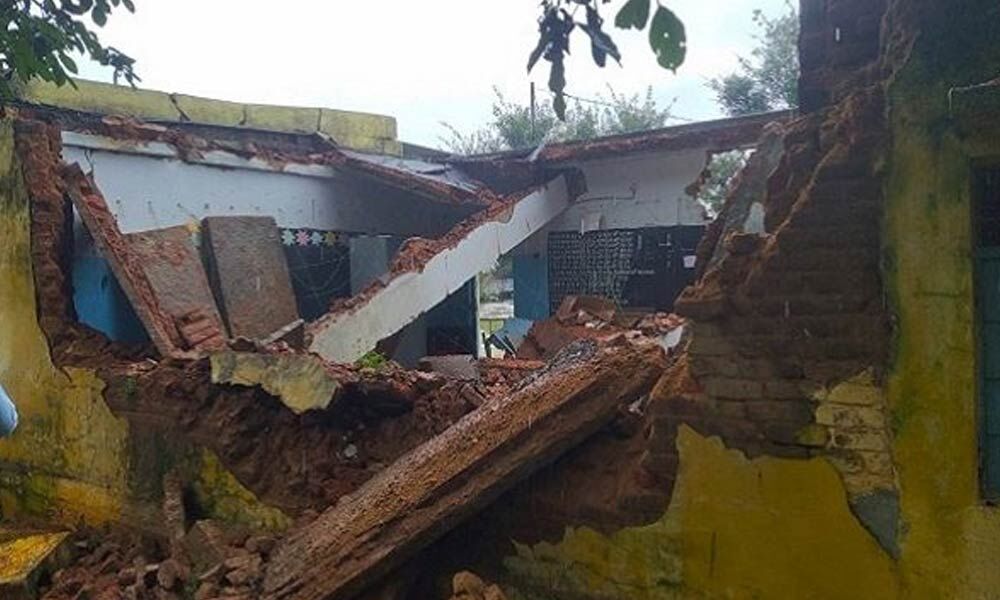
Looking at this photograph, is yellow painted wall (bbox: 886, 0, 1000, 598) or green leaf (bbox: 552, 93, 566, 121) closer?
green leaf (bbox: 552, 93, 566, 121)

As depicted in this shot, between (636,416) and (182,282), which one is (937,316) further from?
(182,282)

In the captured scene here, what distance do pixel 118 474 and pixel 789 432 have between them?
5.11 m

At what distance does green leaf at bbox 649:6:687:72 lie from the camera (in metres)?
1.98

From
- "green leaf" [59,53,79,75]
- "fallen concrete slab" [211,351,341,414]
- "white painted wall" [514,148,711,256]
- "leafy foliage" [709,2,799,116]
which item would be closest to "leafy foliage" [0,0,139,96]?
"green leaf" [59,53,79,75]

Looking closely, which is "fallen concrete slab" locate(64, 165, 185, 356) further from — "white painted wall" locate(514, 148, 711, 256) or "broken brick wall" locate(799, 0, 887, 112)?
"white painted wall" locate(514, 148, 711, 256)

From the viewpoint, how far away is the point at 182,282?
735cm

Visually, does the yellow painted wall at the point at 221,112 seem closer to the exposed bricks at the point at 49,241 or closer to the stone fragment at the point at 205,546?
the exposed bricks at the point at 49,241

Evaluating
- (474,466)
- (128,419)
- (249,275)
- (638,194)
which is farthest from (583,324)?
(474,466)

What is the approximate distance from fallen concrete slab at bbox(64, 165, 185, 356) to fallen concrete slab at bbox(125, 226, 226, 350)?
0.06m

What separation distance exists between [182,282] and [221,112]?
507cm

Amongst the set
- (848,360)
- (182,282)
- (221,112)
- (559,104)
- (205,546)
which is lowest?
(205,546)

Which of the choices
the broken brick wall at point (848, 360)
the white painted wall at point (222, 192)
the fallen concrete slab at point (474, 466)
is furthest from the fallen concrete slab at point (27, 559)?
the broken brick wall at point (848, 360)

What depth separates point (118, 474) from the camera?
6672 mm

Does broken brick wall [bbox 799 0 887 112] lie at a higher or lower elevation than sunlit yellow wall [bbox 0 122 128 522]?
higher
